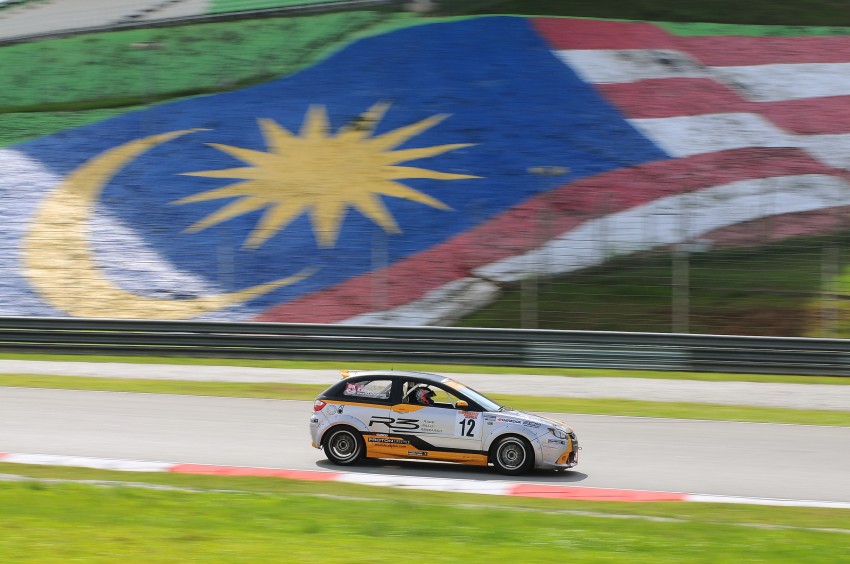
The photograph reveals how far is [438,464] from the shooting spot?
11836 millimetres

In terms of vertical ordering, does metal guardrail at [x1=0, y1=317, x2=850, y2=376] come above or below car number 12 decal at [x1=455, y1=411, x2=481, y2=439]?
above

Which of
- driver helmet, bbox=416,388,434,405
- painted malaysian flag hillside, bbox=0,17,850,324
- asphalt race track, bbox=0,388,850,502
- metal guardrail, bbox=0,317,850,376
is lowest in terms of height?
asphalt race track, bbox=0,388,850,502

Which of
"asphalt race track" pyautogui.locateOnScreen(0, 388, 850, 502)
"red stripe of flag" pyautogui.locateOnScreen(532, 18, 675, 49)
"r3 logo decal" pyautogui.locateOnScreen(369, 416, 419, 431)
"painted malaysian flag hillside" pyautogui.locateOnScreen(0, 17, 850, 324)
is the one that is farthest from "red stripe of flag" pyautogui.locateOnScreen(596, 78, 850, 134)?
"r3 logo decal" pyautogui.locateOnScreen(369, 416, 419, 431)

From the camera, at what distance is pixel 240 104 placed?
3447 cm

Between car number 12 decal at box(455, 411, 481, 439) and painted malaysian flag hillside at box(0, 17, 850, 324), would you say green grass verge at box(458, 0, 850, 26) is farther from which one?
car number 12 decal at box(455, 411, 481, 439)

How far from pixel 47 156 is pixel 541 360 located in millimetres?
19209

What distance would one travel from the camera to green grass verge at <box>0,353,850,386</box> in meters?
19.8

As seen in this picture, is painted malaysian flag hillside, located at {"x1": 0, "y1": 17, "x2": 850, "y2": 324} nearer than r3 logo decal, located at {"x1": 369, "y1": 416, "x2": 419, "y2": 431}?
No

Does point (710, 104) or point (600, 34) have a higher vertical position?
point (600, 34)

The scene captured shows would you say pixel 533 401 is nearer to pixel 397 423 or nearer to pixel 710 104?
pixel 397 423

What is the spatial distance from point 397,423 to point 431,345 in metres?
9.31

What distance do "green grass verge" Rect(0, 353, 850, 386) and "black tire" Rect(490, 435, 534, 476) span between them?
9014 mm

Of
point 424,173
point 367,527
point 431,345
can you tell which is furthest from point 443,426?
point 424,173

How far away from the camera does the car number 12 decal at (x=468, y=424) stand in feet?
36.7
